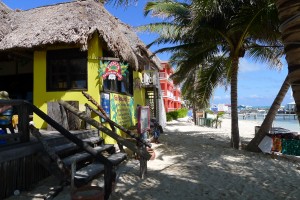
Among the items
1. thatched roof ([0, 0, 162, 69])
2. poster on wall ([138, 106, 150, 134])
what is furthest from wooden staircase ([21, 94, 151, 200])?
thatched roof ([0, 0, 162, 69])

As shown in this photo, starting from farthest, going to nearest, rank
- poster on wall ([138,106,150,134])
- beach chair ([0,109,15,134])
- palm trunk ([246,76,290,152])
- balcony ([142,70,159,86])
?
balcony ([142,70,159,86]) → palm trunk ([246,76,290,152]) → poster on wall ([138,106,150,134]) → beach chair ([0,109,15,134])

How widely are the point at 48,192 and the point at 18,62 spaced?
8.71 meters

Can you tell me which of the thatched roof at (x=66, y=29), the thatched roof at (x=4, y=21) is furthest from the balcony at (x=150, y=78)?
the thatched roof at (x=4, y=21)

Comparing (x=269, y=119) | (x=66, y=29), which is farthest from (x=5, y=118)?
(x=269, y=119)

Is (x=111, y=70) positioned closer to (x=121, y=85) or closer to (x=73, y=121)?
(x=73, y=121)

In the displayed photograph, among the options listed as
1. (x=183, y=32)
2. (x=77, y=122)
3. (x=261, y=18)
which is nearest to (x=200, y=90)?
(x=183, y=32)

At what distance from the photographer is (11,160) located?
525 centimetres

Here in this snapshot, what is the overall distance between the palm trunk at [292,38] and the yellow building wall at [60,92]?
7.58m

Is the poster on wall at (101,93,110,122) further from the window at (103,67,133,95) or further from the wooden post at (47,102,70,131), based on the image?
the wooden post at (47,102,70,131)

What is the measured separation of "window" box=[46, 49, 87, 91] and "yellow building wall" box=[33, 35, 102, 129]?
0.18m

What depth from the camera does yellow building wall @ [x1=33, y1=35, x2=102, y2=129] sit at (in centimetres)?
973

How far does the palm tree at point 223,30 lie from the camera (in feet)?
31.8

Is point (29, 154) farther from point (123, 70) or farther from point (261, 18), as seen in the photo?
point (261, 18)

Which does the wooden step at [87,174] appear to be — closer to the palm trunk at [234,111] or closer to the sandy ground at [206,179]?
the sandy ground at [206,179]
